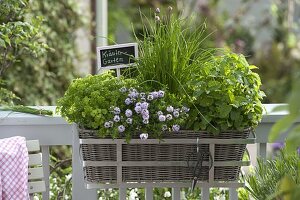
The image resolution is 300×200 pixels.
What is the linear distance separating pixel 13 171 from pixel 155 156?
0.44m

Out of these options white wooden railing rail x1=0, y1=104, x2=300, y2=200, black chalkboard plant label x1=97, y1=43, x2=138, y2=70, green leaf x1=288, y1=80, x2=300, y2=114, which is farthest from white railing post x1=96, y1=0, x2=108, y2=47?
green leaf x1=288, y1=80, x2=300, y2=114

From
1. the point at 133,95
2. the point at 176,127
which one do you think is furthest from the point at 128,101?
the point at 176,127

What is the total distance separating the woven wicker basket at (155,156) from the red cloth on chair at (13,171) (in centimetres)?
20

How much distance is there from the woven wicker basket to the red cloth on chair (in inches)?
7.8

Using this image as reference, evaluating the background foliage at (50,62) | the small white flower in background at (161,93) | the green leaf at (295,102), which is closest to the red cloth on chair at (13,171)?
the small white flower in background at (161,93)

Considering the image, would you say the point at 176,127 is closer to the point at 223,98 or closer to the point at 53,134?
the point at 223,98

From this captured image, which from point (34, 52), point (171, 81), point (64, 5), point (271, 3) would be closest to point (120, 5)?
point (271, 3)

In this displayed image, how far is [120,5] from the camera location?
721 cm

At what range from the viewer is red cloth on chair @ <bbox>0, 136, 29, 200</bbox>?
2230mm

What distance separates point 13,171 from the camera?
2.24 metres

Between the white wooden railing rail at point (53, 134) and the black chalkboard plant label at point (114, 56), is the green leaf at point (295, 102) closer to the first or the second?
the black chalkboard plant label at point (114, 56)

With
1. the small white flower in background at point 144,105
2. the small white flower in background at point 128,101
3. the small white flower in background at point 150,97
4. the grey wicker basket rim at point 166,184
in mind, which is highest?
the small white flower in background at point 150,97

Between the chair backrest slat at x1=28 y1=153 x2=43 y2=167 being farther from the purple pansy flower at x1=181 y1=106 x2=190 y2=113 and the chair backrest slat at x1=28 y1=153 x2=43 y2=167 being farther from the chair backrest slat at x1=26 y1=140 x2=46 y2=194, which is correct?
the purple pansy flower at x1=181 y1=106 x2=190 y2=113

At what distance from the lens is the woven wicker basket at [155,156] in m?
2.21
